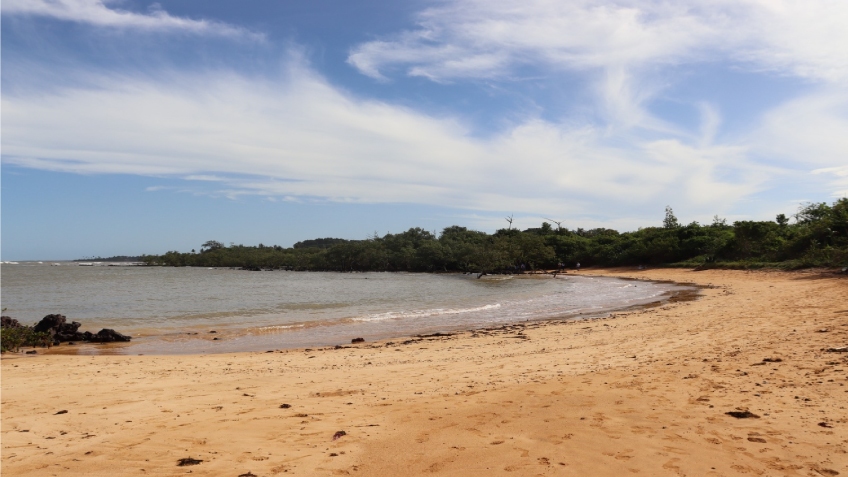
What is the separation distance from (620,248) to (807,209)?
20384 mm

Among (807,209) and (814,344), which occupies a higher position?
(807,209)

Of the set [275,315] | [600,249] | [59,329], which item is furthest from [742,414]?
[600,249]

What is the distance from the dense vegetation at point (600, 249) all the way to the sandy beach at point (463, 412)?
25996 mm

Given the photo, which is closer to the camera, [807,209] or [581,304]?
[581,304]

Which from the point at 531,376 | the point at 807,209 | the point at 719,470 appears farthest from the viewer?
the point at 807,209

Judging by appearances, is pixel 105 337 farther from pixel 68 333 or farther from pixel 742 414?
pixel 742 414

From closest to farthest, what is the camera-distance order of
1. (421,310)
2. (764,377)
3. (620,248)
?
1. (764,377)
2. (421,310)
3. (620,248)

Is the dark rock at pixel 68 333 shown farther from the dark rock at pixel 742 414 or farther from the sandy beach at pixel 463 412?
the dark rock at pixel 742 414

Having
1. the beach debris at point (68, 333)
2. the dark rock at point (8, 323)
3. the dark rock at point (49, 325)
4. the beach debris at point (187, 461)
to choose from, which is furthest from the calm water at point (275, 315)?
the beach debris at point (187, 461)

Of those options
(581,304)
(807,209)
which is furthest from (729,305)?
(807,209)

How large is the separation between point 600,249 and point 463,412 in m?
63.3

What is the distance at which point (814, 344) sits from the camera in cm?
830

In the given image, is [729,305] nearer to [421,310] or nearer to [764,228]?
[421,310]

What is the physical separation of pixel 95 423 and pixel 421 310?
703 inches
